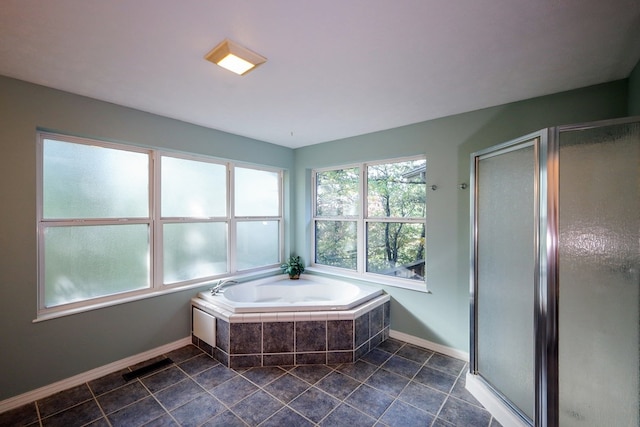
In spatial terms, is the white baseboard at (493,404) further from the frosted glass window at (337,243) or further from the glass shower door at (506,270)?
the frosted glass window at (337,243)

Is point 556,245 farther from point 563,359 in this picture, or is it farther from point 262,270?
point 262,270

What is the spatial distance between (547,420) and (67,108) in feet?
12.9

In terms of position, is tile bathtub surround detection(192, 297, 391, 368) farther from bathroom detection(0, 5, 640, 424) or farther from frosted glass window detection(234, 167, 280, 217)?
frosted glass window detection(234, 167, 280, 217)

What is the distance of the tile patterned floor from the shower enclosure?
55cm

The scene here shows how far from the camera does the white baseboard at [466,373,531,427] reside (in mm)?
1757

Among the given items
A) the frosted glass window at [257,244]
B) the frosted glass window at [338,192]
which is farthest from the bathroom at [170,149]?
the frosted glass window at [257,244]

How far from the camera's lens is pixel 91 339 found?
91.3 inches

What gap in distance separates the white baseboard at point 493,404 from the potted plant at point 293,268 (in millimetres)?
2289

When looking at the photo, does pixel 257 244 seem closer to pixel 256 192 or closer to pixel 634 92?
pixel 256 192

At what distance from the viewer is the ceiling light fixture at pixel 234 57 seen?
1.56m

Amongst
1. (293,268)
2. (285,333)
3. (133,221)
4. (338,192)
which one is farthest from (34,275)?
(338,192)

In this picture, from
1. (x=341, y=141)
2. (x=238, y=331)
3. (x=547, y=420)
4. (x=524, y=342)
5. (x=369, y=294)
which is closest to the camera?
(x=547, y=420)

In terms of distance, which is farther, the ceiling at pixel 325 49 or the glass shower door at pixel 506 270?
the glass shower door at pixel 506 270

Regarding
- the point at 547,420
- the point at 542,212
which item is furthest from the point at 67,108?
the point at 547,420
